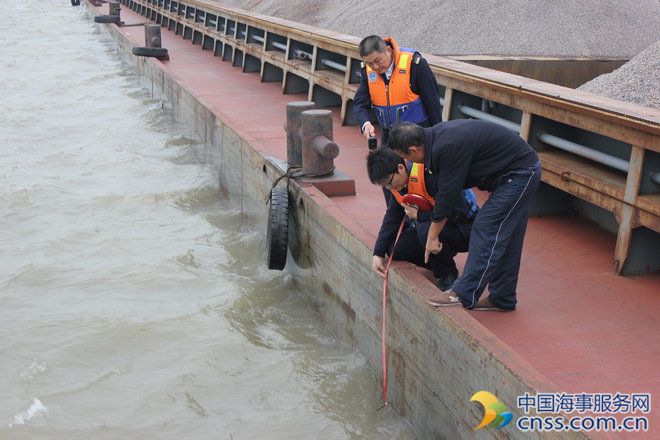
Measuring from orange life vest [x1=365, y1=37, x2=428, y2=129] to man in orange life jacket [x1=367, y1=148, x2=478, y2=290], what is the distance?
92cm

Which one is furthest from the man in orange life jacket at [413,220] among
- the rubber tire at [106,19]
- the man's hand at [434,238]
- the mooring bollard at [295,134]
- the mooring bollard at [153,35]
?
the rubber tire at [106,19]

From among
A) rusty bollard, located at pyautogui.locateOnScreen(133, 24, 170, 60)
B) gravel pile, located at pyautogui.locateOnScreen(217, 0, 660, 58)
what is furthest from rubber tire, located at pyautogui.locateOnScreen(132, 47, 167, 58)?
gravel pile, located at pyautogui.locateOnScreen(217, 0, 660, 58)

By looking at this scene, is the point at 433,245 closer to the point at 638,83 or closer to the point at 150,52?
the point at 638,83

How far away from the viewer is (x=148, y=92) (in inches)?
768

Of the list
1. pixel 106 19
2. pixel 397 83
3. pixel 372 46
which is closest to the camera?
pixel 372 46

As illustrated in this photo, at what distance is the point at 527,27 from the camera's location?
13.7 metres

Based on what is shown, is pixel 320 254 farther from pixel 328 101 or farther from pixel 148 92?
pixel 148 92

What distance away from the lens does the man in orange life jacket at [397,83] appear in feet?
20.1

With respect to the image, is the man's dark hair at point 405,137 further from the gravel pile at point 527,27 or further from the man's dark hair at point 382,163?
the gravel pile at point 527,27

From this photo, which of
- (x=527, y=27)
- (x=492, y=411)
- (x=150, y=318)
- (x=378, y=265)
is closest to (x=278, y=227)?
(x=150, y=318)

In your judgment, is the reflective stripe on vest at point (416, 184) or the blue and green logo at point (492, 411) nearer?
the blue and green logo at point (492, 411)

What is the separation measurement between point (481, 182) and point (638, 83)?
374 centimetres

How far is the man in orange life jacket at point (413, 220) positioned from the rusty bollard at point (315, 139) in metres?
2.39

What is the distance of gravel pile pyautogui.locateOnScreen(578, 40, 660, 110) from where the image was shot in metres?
7.77
